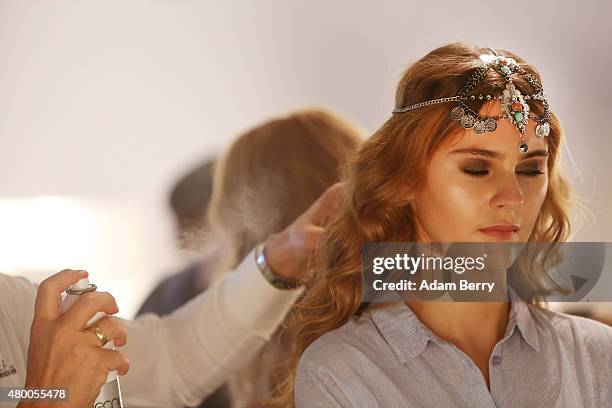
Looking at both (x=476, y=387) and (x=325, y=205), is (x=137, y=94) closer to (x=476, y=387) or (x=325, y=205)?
(x=325, y=205)

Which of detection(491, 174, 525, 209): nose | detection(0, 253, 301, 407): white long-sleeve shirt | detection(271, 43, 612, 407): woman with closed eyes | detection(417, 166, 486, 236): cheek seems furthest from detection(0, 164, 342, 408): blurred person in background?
detection(491, 174, 525, 209): nose

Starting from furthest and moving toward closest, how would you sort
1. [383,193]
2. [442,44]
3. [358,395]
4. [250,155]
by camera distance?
[250,155] < [442,44] < [383,193] < [358,395]

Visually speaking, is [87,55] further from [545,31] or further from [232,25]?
[545,31]

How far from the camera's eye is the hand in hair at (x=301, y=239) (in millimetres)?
1710

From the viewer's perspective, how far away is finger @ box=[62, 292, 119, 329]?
61.0 inches

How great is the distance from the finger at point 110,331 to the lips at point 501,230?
2.30ft

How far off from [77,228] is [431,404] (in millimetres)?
792

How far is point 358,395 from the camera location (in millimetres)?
1439

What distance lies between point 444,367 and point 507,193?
331 millimetres

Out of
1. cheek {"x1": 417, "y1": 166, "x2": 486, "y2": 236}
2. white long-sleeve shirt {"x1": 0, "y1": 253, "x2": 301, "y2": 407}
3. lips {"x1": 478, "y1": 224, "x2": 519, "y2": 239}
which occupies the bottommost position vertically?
white long-sleeve shirt {"x1": 0, "y1": 253, "x2": 301, "y2": 407}

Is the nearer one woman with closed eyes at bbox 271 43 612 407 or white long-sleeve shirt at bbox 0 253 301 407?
woman with closed eyes at bbox 271 43 612 407

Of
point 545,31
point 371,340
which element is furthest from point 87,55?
point 545,31

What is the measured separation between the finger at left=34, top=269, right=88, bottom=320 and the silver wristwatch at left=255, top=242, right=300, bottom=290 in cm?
35

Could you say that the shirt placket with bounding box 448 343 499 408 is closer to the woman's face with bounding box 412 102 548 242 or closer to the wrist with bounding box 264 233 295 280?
the woman's face with bounding box 412 102 548 242
